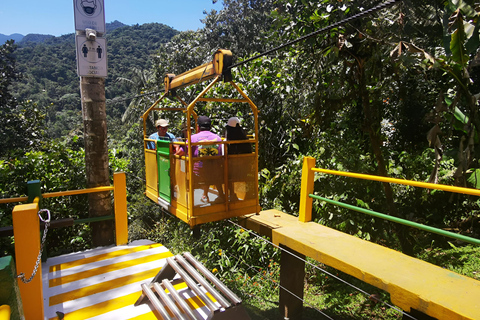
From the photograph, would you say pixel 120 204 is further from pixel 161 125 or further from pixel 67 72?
pixel 67 72

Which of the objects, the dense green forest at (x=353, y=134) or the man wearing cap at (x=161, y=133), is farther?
the man wearing cap at (x=161, y=133)

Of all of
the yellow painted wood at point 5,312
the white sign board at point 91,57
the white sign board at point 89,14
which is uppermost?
the white sign board at point 89,14

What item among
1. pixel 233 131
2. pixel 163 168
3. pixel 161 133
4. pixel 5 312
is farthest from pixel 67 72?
pixel 5 312

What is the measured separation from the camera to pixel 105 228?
16.9 ft

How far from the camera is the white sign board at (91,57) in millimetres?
4551

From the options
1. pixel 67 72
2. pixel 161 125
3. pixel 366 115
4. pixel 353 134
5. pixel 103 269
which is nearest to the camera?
pixel 103 269

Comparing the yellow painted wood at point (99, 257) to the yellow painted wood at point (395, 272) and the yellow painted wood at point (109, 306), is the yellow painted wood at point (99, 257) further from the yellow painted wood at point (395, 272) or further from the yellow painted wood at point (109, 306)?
the yellow painted wood at point (395, 272)

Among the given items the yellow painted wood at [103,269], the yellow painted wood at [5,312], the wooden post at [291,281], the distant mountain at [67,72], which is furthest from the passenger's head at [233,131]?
the distant mountain at [67,72]

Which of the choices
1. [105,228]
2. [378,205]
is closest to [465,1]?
[378,205]

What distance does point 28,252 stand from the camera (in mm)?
2898

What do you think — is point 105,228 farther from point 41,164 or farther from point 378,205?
point 378,205

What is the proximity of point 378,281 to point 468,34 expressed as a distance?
2.61 metres

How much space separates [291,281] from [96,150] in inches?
133

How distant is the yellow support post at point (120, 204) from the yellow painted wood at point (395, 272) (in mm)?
2115
